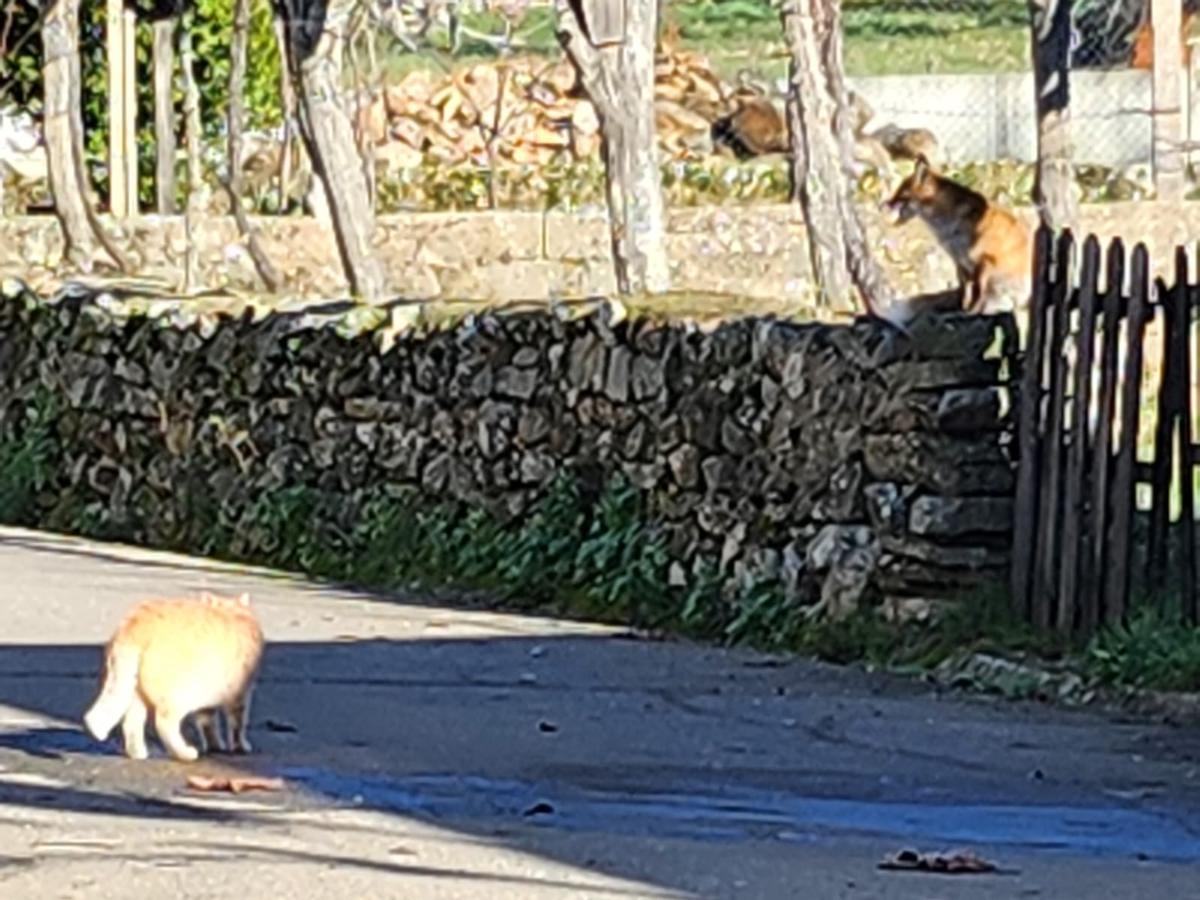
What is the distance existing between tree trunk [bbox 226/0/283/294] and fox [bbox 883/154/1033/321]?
6.60 meters

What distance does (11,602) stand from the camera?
15.3 meters

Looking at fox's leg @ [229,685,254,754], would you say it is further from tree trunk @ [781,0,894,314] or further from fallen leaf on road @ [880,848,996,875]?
tree trunk @ [781,0,894,314]

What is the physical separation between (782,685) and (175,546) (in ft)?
23.2

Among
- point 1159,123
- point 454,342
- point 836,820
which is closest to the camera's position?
point 836,820

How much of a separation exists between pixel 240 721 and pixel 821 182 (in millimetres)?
9864

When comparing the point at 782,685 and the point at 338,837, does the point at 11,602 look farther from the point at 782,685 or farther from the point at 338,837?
the point at 338,837

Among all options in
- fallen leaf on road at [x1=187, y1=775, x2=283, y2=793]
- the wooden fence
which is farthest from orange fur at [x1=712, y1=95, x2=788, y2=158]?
fallen leaf on road at [x1=187, y1=775, x2=283, y2=793]

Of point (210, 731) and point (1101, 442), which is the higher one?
point (1101, 442)

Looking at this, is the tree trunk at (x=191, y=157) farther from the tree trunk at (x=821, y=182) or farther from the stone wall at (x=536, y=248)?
the tree trunk at (x=821, y=182)

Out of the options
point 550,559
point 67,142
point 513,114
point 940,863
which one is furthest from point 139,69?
point 940,863

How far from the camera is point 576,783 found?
9922 millimetres

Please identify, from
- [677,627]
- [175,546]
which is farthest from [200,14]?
[677,627]

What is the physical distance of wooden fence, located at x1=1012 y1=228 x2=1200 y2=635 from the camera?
12133 mm

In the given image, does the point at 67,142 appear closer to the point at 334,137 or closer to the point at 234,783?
the point at 334,137
